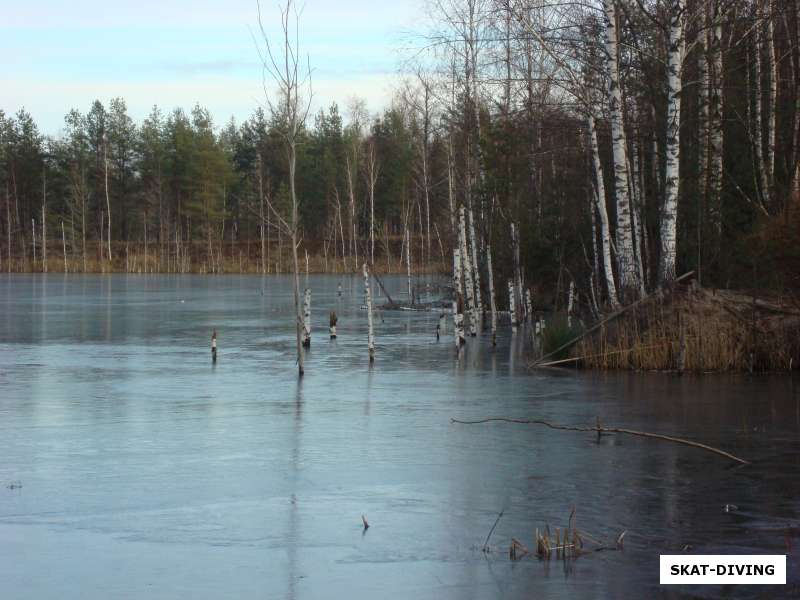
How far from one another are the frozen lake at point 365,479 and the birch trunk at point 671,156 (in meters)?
2.27

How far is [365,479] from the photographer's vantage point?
1099cm

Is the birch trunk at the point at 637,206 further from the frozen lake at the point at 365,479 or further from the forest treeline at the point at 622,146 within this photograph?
the frozen lake at the point at 365,479

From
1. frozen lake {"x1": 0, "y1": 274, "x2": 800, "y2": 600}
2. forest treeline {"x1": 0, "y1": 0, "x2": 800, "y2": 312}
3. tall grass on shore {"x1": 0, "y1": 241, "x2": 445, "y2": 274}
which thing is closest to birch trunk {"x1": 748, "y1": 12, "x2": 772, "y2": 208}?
forest treeline {"x1": 0, "y1": 0, "x2": 800, "y2": 312}

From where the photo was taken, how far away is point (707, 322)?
65.7ft

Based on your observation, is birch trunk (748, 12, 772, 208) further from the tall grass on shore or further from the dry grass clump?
the tall grass on shore

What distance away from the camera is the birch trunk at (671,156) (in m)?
20.0

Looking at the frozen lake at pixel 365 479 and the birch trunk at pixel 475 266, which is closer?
the frozen lake at pixel 365 479

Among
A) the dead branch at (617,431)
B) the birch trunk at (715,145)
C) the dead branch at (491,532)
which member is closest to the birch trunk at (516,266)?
the birch trunk at (715,145)

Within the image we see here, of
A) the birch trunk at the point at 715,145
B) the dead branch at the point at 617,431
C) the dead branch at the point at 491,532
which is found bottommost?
the dead branch at the point at 491,532

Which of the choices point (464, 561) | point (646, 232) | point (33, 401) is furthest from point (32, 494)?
point (646, 232)

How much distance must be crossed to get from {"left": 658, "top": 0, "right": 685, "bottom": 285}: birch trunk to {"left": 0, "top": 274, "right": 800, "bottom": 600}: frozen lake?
2275 millimetres

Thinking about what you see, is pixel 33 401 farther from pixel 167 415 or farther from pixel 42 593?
pixel 42 593

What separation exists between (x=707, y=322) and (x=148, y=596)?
14.6 metres

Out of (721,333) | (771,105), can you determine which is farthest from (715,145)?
(721,333)
